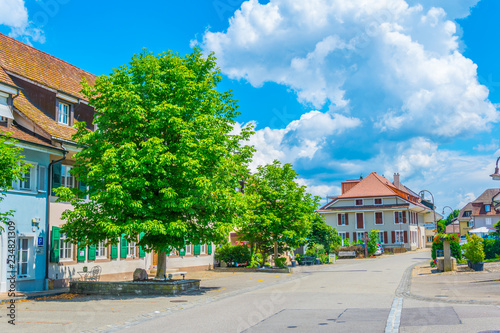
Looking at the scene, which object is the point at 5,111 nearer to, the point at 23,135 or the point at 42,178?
the point at 23,135

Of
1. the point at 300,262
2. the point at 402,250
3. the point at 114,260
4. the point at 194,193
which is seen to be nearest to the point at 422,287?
the point at 194,193

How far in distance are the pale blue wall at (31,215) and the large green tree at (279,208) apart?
13.5 m

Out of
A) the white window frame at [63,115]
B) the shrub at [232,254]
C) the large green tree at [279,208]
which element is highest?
the white window frame at [63,115]

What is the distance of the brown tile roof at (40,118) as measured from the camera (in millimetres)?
21219

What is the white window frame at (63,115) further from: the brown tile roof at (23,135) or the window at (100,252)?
the window at (100,252)

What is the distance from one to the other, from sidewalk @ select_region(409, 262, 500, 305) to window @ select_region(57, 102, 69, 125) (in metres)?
16.8

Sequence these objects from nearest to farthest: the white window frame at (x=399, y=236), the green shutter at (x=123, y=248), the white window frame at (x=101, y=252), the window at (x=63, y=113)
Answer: the window at (x=63, y=113)
the white window frame at (x=101, y=252)
the green shutter at (x=123, y=248)
the white window frame at (x=399, y=236)

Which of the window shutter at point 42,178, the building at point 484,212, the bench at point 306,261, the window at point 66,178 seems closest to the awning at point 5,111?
the window shutter at point 42,178

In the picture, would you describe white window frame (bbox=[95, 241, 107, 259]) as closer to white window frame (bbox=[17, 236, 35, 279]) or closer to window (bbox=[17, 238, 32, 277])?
white window frame (bbox=[17, 236, 35, 279])

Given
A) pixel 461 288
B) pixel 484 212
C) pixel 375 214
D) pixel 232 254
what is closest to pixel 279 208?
pixel 232 254

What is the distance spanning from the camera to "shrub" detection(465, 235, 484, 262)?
85.6 feet

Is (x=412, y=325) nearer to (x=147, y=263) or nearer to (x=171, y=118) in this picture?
(x=171, y=118)

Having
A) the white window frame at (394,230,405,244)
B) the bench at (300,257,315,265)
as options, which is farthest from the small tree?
the bench at (300,257,315,265)

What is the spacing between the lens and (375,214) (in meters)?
74.3
